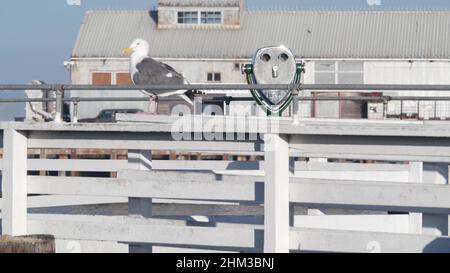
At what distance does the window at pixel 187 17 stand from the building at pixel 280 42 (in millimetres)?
51

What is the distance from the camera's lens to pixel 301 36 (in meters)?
58.9

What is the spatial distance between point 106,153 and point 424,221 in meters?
21.1

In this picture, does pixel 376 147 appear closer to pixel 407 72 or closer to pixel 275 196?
pixel 275 196

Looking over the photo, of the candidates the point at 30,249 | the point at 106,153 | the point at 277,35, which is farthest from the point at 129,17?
the point at 30,249

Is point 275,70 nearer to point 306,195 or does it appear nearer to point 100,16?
point 306,195

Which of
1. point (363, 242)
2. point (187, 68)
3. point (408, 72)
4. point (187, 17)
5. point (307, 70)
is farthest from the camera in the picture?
point (187, 17)

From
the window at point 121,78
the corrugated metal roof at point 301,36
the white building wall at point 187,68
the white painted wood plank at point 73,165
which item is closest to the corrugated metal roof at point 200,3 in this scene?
the corrugated metal roof at point 301,36

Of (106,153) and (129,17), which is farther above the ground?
(129,17)

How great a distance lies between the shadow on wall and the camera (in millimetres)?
8586

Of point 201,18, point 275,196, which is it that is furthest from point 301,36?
point 275,196

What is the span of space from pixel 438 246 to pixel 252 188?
5.41 feet

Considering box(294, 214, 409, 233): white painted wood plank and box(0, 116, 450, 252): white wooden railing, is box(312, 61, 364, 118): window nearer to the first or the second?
box(294, 214, 409, 233): white painted wood plank

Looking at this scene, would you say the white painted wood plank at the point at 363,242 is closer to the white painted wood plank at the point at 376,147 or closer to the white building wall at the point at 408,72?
the white painted wood plank at the point at 376,147

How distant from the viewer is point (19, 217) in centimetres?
1038
